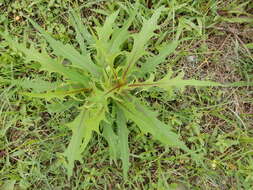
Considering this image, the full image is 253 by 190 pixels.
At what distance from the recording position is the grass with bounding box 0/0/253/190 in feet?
8.78

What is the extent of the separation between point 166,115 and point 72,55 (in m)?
1.06

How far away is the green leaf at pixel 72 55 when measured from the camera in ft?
6.72

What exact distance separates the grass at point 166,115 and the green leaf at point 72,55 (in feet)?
1.98

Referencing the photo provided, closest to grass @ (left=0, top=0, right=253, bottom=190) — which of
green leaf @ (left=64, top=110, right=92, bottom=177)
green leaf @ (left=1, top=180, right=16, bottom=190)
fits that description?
green leaf @ (left=1, top=180, right=16, bottom=190)

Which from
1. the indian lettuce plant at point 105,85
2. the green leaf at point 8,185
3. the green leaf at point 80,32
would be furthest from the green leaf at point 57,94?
the green leaf at point 8,185

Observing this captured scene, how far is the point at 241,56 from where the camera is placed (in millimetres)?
2867

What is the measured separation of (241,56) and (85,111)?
158 centimetres

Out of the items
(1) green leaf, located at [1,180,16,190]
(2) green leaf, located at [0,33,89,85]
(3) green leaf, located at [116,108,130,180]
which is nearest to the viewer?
Result: (2) green leaf, located at [0,33,89,85]

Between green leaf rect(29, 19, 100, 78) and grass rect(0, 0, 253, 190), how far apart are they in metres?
0.60

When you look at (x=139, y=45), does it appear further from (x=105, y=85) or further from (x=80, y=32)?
(x=80, y=32)

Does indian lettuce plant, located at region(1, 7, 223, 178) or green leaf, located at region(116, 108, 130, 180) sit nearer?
indian lettuce plant, located at region(1, 7, 223, 178)

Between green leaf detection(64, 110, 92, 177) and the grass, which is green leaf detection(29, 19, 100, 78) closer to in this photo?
green leaf detection(64, 110, 92, 177)

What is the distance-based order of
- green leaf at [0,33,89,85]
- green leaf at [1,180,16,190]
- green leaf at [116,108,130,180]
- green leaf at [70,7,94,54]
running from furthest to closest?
green leaf at [1,180,16,190] < green leaf at [70,7,94,54] < green leaf at [116,108,130,180] < green leaf at [0,33,89,85]

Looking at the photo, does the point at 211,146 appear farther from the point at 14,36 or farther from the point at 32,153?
the point at 14,36
